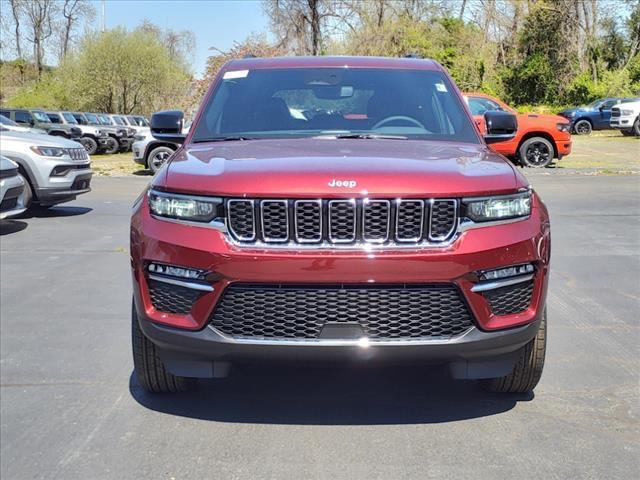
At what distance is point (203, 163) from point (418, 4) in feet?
131

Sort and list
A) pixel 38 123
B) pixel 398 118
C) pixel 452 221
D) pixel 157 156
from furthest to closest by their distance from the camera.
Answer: pixel 38 123 < pixel 157 156 < pixel 398 118 < pixel 452 221

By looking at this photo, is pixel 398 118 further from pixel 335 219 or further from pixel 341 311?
pixel 341 311

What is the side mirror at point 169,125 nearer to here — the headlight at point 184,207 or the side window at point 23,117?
the headlight at point 184,207

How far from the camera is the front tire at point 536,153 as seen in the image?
55.8 feet

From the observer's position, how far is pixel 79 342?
486 centimetres

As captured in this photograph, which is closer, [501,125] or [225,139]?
[225,139]

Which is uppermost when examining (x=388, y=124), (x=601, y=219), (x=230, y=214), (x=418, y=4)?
(x=418, y=4)

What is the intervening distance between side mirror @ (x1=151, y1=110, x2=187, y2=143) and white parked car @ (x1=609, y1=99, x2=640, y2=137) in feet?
88.6

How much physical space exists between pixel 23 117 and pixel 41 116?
909 mm

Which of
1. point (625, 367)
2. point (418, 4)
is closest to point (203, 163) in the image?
point (625, 367)

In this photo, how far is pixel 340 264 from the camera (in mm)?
3041

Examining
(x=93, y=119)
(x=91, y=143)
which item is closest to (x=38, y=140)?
(x=91, y=143)

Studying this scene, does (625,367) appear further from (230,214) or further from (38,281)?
(38,281)

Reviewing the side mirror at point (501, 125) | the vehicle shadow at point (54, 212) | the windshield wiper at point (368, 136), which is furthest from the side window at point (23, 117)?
the windshield wiper at point (368, 136)
